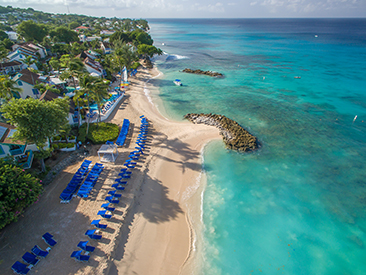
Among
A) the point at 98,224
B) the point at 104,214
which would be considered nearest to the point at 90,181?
the point at 104,214

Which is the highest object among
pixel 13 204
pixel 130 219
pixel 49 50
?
pixel 49 50

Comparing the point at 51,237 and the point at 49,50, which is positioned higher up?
the point at 49,50

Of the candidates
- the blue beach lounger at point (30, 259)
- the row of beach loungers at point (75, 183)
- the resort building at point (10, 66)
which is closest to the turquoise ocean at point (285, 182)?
the blue beach lounger at point (30, 259)

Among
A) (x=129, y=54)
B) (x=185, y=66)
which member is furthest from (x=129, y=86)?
(x=185, y=66)

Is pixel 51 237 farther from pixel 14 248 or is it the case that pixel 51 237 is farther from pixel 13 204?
pixel 13 204

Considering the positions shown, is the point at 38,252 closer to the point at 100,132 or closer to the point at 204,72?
the point at 100,132
